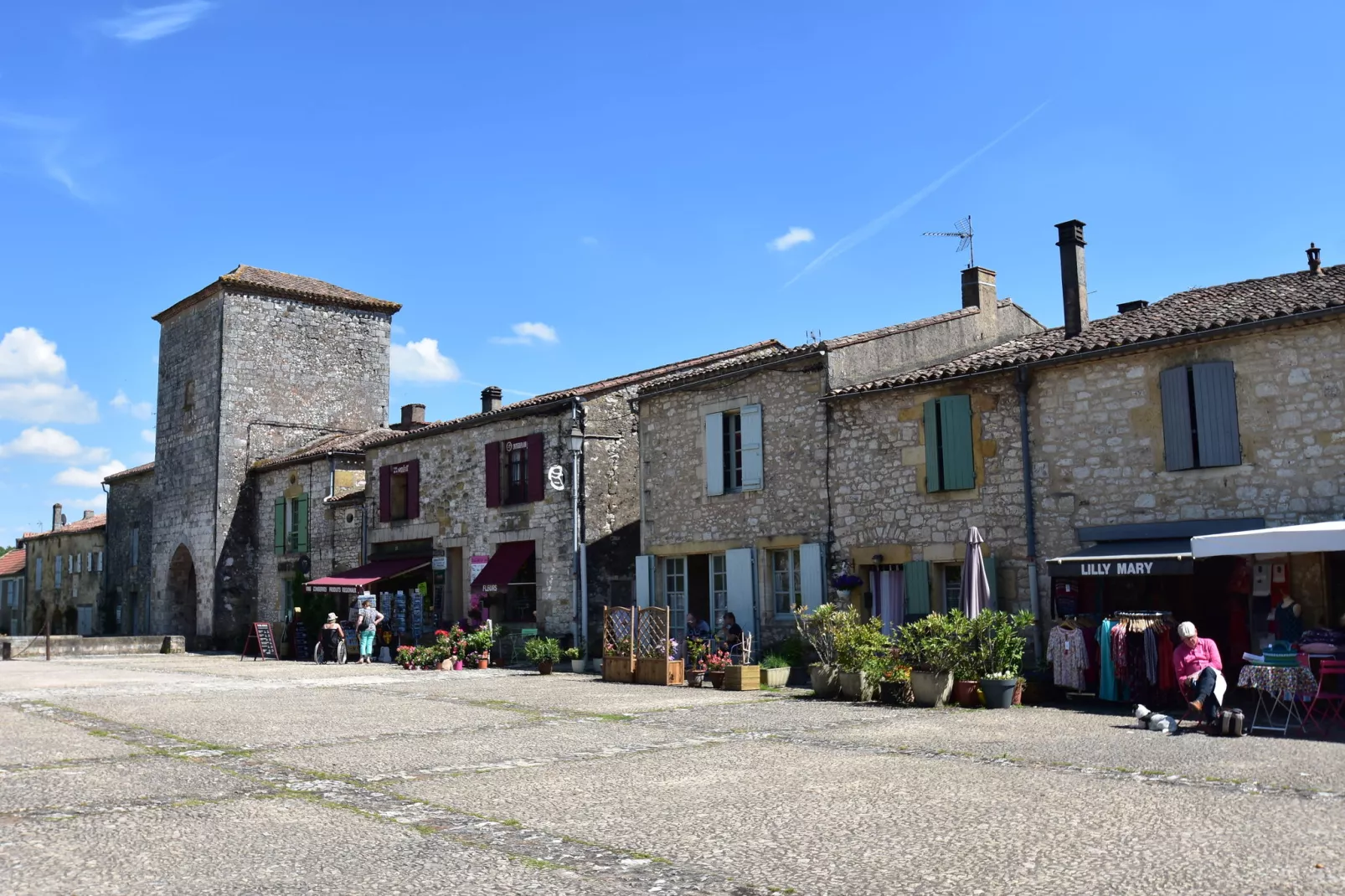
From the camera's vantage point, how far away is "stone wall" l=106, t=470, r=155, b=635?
37000 mm

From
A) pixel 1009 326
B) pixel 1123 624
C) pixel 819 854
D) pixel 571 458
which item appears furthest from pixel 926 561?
pixel 819 854

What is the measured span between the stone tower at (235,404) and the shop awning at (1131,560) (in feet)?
80.3

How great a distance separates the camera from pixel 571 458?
837 inches

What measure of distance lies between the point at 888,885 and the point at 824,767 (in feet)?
11.1

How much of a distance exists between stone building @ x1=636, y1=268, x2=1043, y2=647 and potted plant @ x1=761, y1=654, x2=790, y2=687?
1223mm

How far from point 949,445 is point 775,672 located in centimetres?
400

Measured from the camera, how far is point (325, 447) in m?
29.8

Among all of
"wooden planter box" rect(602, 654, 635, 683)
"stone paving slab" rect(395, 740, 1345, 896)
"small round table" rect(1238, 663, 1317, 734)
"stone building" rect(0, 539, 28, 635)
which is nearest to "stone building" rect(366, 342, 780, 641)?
"wooden planter box" rect(602, 654, 635, 683)

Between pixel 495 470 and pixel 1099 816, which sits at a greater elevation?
pixel 495 470

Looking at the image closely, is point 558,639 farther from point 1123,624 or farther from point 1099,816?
point 1099,816

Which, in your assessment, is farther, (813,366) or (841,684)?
(813,366)

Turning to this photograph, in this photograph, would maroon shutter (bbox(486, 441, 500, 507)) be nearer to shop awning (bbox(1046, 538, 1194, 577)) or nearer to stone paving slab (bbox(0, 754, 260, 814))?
shop awning (bbox(1046, 538, 1194, 577))

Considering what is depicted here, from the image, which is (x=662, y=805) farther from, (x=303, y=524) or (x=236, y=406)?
(x=236, y=406)

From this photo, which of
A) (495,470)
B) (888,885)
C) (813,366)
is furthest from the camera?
(495,470)
